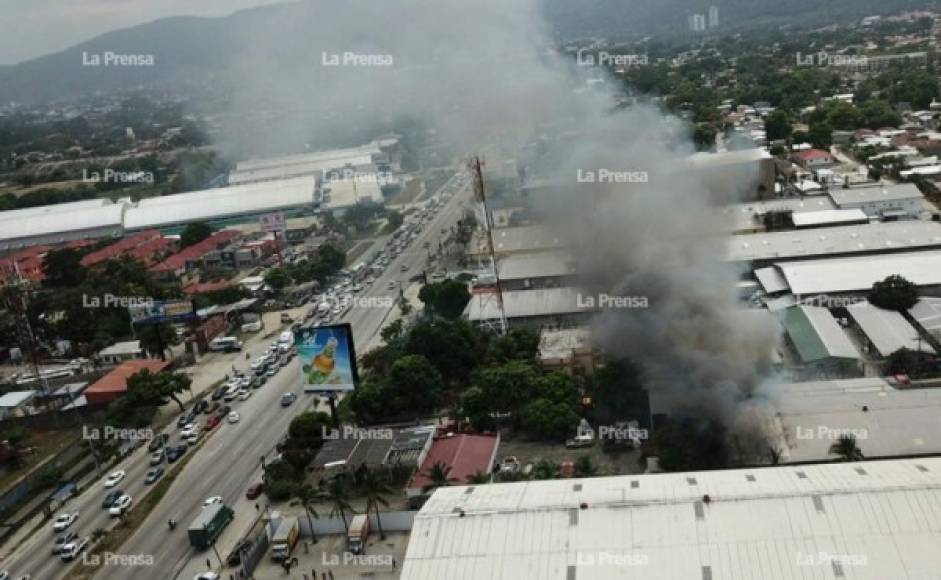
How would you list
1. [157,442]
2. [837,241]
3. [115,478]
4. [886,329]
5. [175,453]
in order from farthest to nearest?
[837,241], [157,442], [886,329], [175,453], [115,478]

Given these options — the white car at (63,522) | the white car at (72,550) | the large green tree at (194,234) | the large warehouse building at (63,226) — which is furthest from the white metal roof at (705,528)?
the large warehouse building at (63,226)

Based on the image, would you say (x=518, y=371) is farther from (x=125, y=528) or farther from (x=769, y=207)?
(x=769, y=207)

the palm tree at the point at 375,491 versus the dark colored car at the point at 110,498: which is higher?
the palm tree at the point at 375,491

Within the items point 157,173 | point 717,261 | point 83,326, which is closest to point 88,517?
point 83,326

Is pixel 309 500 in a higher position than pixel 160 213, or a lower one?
lower

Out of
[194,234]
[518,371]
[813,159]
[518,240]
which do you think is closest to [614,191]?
[518,371]

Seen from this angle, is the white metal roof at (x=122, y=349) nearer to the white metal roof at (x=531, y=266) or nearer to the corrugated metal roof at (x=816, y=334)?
the white metal roof at (x=531, y=266)
